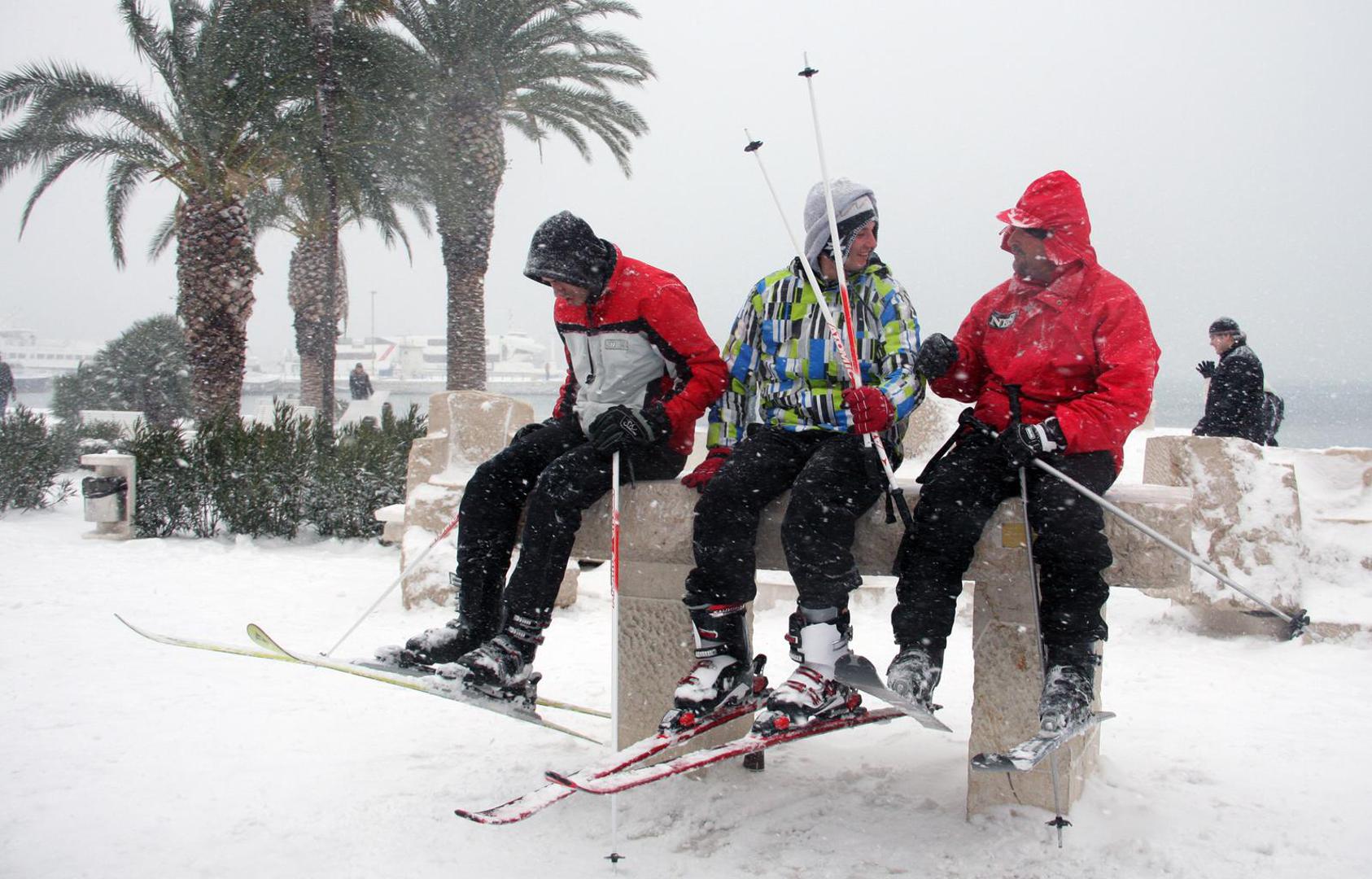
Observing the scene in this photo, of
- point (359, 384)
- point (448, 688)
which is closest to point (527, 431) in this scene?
point (448, 688)

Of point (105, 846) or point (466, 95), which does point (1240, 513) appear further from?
point (466, 95)

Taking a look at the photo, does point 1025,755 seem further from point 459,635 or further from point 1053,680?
point 459,635

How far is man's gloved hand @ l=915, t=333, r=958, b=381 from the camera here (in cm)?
330

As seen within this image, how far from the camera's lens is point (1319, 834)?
316cm

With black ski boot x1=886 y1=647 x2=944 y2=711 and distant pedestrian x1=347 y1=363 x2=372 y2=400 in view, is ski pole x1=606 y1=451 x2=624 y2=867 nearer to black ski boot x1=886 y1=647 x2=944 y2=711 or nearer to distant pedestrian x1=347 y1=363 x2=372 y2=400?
black ski boot x1=886 y1=647 x2=944 y2=711

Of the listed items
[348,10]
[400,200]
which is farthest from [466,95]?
[400,200]

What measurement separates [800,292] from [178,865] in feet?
8.69

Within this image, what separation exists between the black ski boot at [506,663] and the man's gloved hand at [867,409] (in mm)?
1254

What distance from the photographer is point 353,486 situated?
9969 millimetres

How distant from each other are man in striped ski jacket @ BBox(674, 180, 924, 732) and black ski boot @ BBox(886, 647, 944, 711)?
9.0 inches

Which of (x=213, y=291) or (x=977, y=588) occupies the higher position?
(x=213, y=291)

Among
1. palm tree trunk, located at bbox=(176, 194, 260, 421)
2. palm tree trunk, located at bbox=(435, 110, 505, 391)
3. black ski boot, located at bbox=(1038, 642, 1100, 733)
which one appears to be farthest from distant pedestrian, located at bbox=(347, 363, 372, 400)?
black ski boot, located at bbox=(1038, 642, 1100, 733)

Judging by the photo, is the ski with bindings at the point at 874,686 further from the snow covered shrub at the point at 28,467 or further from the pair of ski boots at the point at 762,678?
the snow covered shrub at the point at 28,467

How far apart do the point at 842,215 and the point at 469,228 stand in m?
11.9
